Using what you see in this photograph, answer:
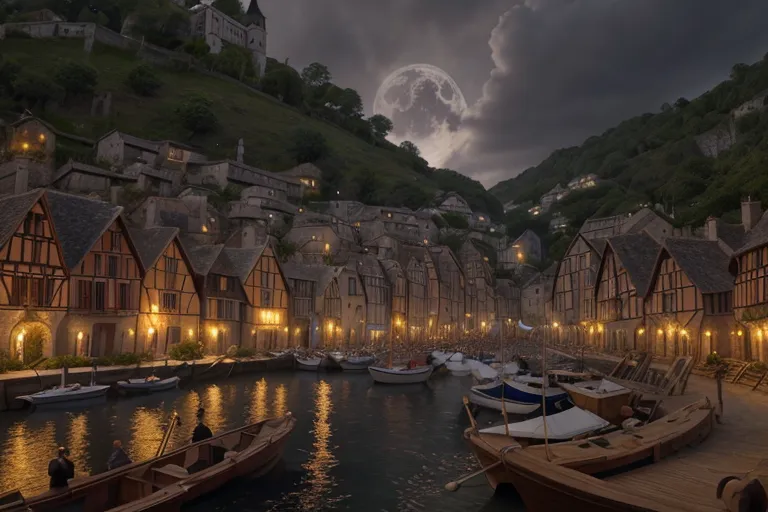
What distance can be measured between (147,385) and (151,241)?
67.0 ft

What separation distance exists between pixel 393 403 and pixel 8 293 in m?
30.0

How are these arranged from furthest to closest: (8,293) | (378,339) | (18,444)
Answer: (378,339) < (8,293) < (18,444)

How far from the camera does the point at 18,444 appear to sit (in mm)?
27703

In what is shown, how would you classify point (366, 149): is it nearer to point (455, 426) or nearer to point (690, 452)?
point (455, 426)

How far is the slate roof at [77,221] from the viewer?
5016 cm

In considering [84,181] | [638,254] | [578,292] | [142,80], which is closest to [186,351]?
[84,181]

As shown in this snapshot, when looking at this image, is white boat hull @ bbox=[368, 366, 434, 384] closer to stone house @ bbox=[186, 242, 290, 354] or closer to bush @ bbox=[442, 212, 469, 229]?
stone house @ bbox=[186, 242, 290, 354]

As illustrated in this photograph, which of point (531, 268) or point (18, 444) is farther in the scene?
point (531, 268)

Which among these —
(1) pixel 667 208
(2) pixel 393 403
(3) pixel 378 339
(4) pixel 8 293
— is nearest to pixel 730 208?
(1) pixel 667 208

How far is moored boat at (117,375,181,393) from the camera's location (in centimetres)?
4309

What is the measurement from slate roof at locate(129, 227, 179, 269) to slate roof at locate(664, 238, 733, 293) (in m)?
46.6

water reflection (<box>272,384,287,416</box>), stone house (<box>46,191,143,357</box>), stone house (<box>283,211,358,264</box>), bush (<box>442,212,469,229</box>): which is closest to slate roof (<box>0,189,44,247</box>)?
stone house (<box>46,191,143,357</box>)

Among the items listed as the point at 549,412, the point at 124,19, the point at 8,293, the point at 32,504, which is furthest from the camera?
the point at 124,19

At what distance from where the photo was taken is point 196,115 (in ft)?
480
